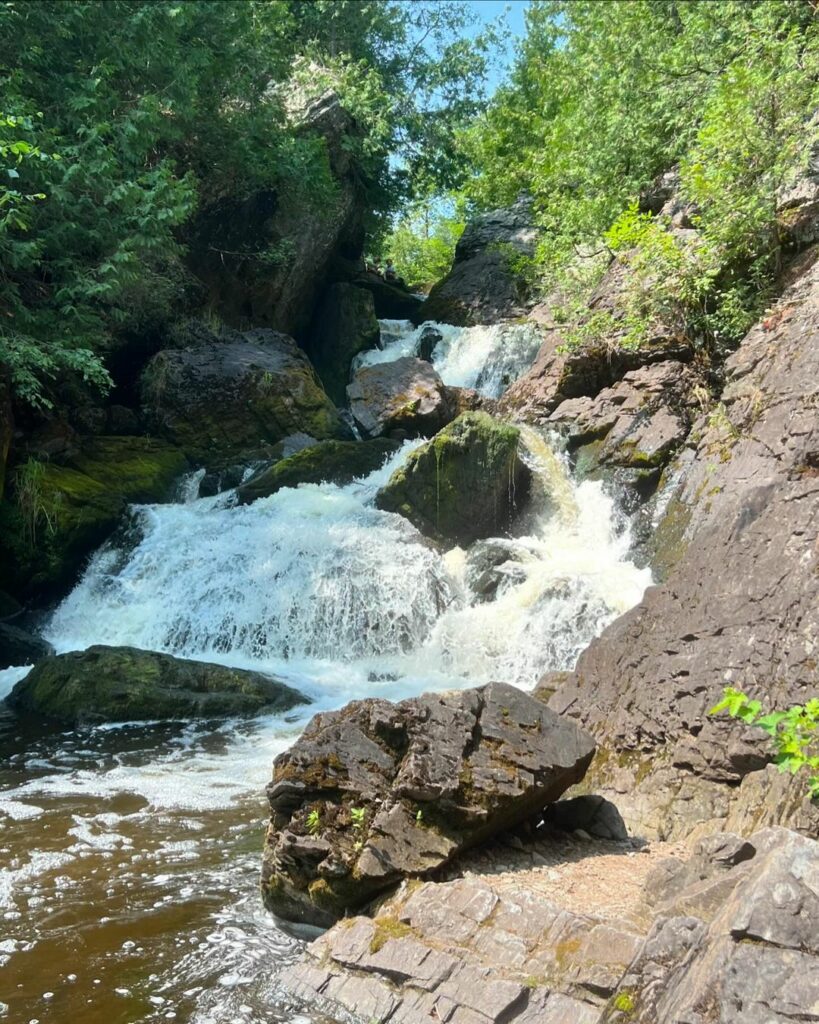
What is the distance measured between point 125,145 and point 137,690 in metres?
9.03

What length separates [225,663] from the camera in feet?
38.8

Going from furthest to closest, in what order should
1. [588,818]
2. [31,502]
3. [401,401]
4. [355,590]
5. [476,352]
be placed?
[476,352] < [401,401] < [31,502] < [355,590] < [588,818]

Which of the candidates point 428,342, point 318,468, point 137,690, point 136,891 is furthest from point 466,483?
point 136,891

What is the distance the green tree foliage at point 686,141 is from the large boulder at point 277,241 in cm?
536

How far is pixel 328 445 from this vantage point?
15.9 meters

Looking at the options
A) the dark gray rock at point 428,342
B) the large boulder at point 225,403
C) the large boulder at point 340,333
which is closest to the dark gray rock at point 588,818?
the large boulder at point 225,403

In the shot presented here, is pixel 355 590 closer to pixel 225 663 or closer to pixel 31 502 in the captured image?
pixel 225 663

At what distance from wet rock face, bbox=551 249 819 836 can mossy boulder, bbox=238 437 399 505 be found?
8.61 metres

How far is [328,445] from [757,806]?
12.0 m

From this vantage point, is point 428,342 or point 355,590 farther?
point 428,342

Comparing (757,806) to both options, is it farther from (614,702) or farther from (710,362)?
(710,362)

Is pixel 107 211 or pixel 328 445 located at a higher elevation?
pixel 107 211

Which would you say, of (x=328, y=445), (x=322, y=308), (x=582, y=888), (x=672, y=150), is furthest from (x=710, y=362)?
(x=322, y=308)

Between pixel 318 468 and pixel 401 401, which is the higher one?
pixel 401 401
